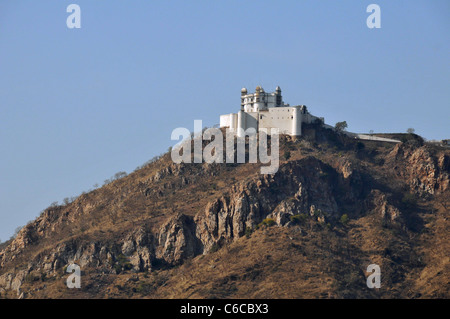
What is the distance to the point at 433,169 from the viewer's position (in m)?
155

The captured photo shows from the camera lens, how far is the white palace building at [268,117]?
166125 mm

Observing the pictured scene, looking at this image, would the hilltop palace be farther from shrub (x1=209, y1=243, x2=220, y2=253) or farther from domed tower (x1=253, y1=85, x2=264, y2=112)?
shrub (x1=209, y1=243, x2=220, y2=253)

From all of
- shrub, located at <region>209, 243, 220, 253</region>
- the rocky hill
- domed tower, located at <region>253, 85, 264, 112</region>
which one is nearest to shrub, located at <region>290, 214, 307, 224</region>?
the rocky hill

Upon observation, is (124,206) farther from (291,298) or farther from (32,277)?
(291,298)

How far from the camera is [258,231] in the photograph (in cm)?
13825

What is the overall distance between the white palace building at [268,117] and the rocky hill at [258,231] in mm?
2527

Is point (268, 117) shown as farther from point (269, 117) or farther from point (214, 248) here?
point (214, 248)

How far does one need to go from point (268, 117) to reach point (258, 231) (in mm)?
34361

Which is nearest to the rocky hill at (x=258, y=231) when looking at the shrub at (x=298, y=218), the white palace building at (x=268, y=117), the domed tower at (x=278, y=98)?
the shrub at (x=298, y=218)

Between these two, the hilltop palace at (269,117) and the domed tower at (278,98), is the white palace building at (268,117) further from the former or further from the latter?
the domed tower at (278,98)

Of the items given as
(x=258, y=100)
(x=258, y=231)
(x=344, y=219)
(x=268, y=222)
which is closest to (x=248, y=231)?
(x=258, y=231)

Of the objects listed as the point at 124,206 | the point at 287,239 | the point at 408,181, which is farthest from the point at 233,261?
the point at 408,181

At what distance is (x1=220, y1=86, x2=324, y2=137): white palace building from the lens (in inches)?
6540
